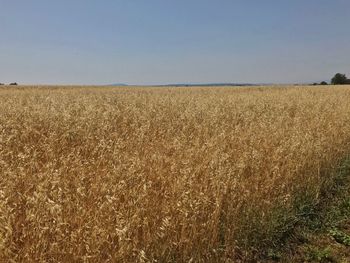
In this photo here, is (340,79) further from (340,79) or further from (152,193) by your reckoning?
(152,193)

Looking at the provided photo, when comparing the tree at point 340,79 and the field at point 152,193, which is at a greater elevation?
the tree at point 340,79

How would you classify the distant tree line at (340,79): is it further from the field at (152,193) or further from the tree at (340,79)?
the field at (152,193)

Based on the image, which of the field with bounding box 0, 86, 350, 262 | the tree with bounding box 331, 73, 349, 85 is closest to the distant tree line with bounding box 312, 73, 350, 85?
the tree with bounding box 331, 73, 349, 85

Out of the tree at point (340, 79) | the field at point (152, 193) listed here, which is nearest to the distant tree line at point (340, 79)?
the tree at point (340, 79)

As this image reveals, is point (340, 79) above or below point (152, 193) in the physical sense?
above

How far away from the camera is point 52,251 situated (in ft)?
8.52

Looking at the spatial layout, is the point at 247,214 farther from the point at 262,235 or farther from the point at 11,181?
the point at 11,181

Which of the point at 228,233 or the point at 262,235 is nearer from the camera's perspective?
the point at 228,233

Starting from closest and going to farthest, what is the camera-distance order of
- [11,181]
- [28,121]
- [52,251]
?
[52,251] → [11,181] → [28,121]

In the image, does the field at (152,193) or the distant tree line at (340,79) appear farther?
the distant tree line at (340,79)

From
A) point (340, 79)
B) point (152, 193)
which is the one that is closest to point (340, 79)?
point (340, 79)

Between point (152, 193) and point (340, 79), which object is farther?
point (340, 79)

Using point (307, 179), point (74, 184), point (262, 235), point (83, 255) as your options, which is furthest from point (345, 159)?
point (83, 255)

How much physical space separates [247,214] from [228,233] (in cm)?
43
